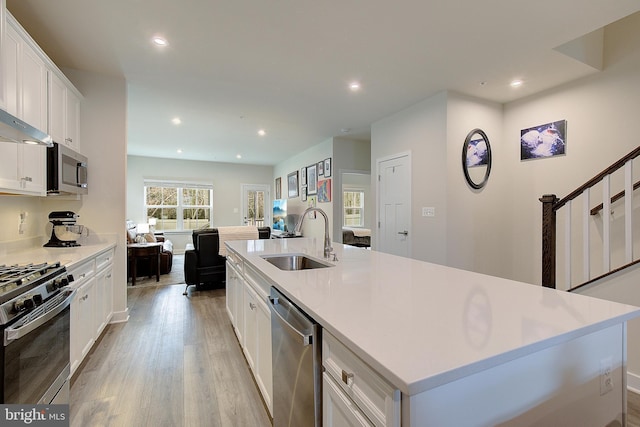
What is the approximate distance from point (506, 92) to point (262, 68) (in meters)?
2.97

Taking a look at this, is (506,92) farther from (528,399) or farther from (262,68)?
(528,399)

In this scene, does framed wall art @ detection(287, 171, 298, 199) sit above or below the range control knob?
above

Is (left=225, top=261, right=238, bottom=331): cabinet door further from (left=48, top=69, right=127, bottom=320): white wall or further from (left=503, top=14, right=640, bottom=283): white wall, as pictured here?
(left=503, top=14, right=640, bottom=283): white wall

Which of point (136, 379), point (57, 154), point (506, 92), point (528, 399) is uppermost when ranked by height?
point (506, 92)

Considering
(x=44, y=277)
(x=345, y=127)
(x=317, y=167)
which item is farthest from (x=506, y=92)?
(x=44, y=277)

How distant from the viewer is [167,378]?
Answer: 7.06ft

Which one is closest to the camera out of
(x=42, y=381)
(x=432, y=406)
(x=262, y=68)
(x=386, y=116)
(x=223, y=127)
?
(x=432, y=406)

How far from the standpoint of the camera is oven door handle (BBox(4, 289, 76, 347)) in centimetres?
114

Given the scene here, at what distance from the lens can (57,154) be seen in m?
2.38

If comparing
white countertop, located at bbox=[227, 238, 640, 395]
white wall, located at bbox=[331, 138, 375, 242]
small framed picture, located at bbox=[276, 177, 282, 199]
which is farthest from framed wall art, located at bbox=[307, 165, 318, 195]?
white countertop, located at bbox=[227, 238, 640, 395]

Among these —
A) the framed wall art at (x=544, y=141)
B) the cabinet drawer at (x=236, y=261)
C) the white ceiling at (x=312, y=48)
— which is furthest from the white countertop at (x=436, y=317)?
the framed wall art at (x=544, y=141)

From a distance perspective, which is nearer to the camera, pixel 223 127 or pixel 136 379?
pixel 136 379

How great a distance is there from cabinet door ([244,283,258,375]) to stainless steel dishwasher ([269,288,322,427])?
1.47 ft

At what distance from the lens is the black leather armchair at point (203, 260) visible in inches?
172
